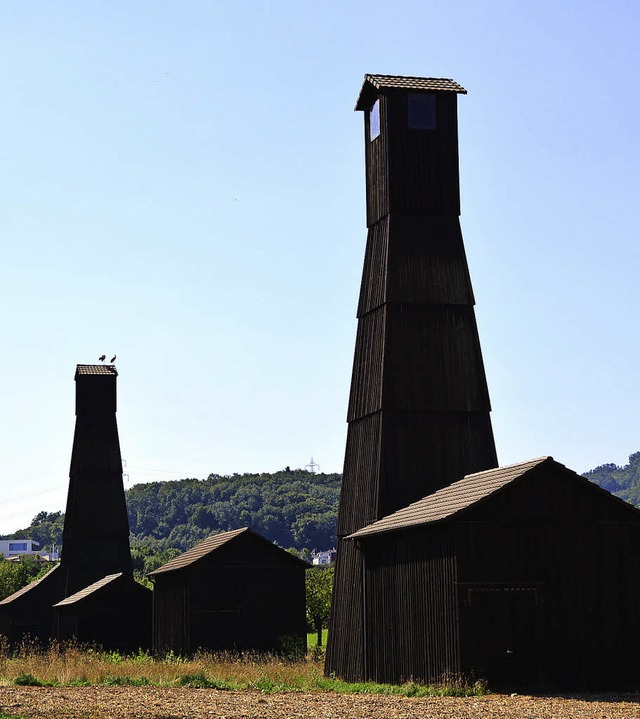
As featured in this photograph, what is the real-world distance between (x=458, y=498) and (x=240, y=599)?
50.0ft

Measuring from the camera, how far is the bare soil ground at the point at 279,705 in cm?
1989

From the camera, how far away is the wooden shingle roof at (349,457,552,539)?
2620 cm

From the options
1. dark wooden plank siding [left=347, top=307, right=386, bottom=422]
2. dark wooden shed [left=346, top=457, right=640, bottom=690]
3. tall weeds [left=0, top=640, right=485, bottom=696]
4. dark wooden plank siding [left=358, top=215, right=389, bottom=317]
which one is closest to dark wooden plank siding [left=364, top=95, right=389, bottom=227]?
dark wooden plank siding [left=358, top=215, right=389, bottom=317]

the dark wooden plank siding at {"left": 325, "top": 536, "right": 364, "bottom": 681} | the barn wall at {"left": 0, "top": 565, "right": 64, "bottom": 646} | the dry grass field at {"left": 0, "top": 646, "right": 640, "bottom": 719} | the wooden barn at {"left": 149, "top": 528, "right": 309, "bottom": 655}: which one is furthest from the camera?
the barn wall at {"left": 0, "top": 565, "right": 64, "bottom": 646}

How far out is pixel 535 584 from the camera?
26.2 m

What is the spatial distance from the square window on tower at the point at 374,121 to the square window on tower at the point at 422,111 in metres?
1.10

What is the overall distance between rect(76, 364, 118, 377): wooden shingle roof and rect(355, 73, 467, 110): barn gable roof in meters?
26.0

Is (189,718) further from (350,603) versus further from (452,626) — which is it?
(350,603)

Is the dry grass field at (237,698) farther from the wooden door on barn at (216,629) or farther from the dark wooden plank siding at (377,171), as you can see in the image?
the dark wooden plank siding at (377,171)

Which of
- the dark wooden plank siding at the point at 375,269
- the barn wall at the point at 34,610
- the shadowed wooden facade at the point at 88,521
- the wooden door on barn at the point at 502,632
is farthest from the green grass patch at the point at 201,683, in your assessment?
the barn wall at the point at 34,610

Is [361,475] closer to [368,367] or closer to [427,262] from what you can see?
[368,367]

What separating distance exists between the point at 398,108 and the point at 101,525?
96.2 feet

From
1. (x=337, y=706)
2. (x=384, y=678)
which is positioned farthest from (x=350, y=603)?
(x=337, y=706)

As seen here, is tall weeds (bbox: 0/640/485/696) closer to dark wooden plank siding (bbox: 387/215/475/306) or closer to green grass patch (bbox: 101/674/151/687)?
green grass patch (bbox: 101/674/151/687)
